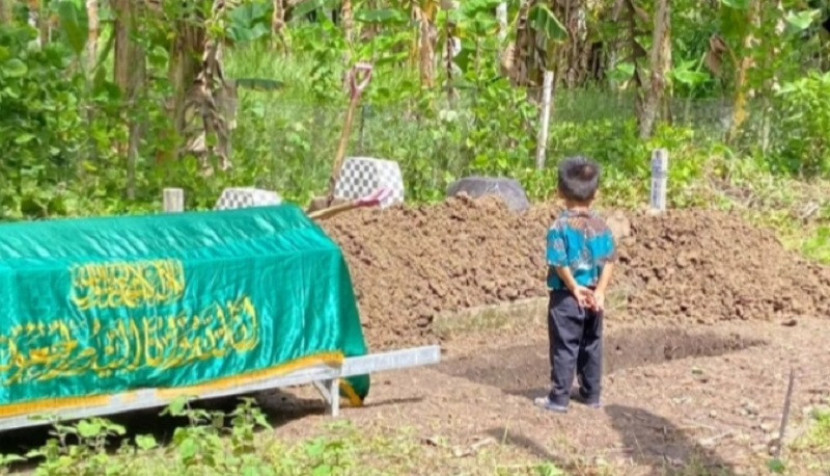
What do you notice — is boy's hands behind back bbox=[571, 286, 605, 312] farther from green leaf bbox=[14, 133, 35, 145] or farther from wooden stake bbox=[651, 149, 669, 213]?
wooden stake bbox=[651, 149, 669, 213]

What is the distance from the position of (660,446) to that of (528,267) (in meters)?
4.26

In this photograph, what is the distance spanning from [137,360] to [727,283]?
576cm

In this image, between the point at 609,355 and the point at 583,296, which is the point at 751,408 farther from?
the point at 609,355

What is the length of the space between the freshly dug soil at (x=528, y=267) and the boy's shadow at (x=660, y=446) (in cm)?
260

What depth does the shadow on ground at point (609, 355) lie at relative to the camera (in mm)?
9266

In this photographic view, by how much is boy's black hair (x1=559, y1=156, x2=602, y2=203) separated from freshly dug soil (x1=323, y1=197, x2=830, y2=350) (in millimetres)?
2661

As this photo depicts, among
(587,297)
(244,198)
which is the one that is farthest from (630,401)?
(244,198)

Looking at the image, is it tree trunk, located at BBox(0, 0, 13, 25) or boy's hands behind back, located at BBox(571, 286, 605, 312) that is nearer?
boy's hands behind back, located at BBox(571, 286, 605, 312)

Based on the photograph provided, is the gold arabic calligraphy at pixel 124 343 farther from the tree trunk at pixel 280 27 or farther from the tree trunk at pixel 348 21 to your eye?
the tree trunk at pixel 348 21

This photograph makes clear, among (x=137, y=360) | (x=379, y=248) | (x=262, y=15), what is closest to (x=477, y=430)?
(x=137, y=360)

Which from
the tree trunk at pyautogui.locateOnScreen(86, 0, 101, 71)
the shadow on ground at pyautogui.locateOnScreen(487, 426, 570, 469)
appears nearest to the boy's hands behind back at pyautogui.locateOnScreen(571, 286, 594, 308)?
the shadow on ground at pyautogui.locateOnScreen(487, 426, 570, 469)

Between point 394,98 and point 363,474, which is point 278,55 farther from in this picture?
point 363,474

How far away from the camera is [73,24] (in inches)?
495

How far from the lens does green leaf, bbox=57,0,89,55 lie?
479 inches
